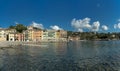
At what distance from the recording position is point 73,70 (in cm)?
2972

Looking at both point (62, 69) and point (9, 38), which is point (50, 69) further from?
point (9, 38)

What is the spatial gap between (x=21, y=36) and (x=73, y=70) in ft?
566

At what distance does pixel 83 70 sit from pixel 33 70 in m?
6.50

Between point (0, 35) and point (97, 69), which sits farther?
point (0, 35)

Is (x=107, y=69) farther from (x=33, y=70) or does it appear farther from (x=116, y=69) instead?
(x=33, y=70)

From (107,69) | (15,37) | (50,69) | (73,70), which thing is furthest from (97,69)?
(15,37)

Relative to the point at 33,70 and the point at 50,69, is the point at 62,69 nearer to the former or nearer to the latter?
the point at 50,69

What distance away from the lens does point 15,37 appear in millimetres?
191750

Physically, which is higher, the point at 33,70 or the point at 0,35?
the point at 0,35

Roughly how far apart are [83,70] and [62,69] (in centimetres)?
280

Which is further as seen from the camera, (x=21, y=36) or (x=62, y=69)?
(x=21, y=36)

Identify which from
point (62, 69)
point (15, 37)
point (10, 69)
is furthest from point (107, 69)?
point (15, 37)

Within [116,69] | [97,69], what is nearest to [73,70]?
[97,69]

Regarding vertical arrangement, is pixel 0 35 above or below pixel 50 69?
above
